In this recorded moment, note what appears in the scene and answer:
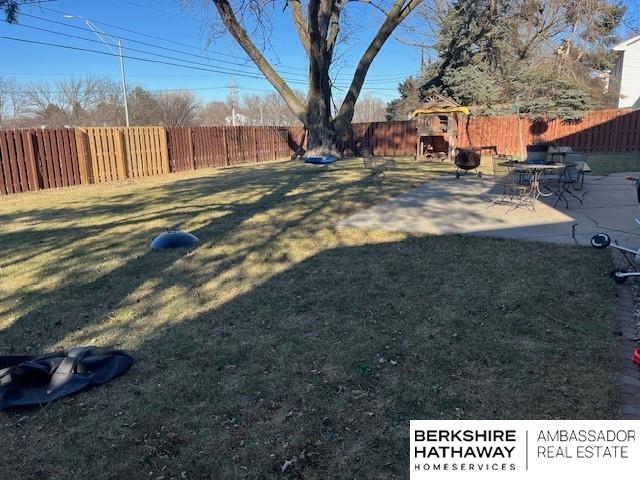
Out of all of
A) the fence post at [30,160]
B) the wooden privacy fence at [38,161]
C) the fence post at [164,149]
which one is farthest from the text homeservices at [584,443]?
the fence post at [164,149]

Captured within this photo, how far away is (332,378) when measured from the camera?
300cm

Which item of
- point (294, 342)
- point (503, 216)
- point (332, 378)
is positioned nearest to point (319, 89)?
point (503, 216)

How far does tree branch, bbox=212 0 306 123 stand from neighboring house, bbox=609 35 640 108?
21079mm

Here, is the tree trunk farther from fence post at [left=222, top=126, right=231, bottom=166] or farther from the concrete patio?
the concrete patio

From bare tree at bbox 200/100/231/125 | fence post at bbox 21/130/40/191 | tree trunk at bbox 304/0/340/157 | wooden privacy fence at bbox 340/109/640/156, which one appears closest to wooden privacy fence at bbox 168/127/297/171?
tree trunk at bbox 304/0/340/157

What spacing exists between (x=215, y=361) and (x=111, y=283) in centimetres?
227

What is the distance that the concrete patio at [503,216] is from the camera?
6.41 metres

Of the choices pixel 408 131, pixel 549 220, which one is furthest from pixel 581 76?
pixel 549 220

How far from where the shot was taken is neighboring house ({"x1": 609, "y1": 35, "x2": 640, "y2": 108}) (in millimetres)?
26906

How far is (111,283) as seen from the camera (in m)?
4.94

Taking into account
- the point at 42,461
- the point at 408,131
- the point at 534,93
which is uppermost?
the point at 534,93

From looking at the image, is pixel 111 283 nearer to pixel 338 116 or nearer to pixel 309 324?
pixel 309 324

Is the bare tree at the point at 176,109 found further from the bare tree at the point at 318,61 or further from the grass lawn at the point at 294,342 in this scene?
the grass lawn at the point at 294,342

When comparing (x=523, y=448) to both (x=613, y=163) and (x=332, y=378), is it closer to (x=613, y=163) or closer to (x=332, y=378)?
(x=332, y=378)
